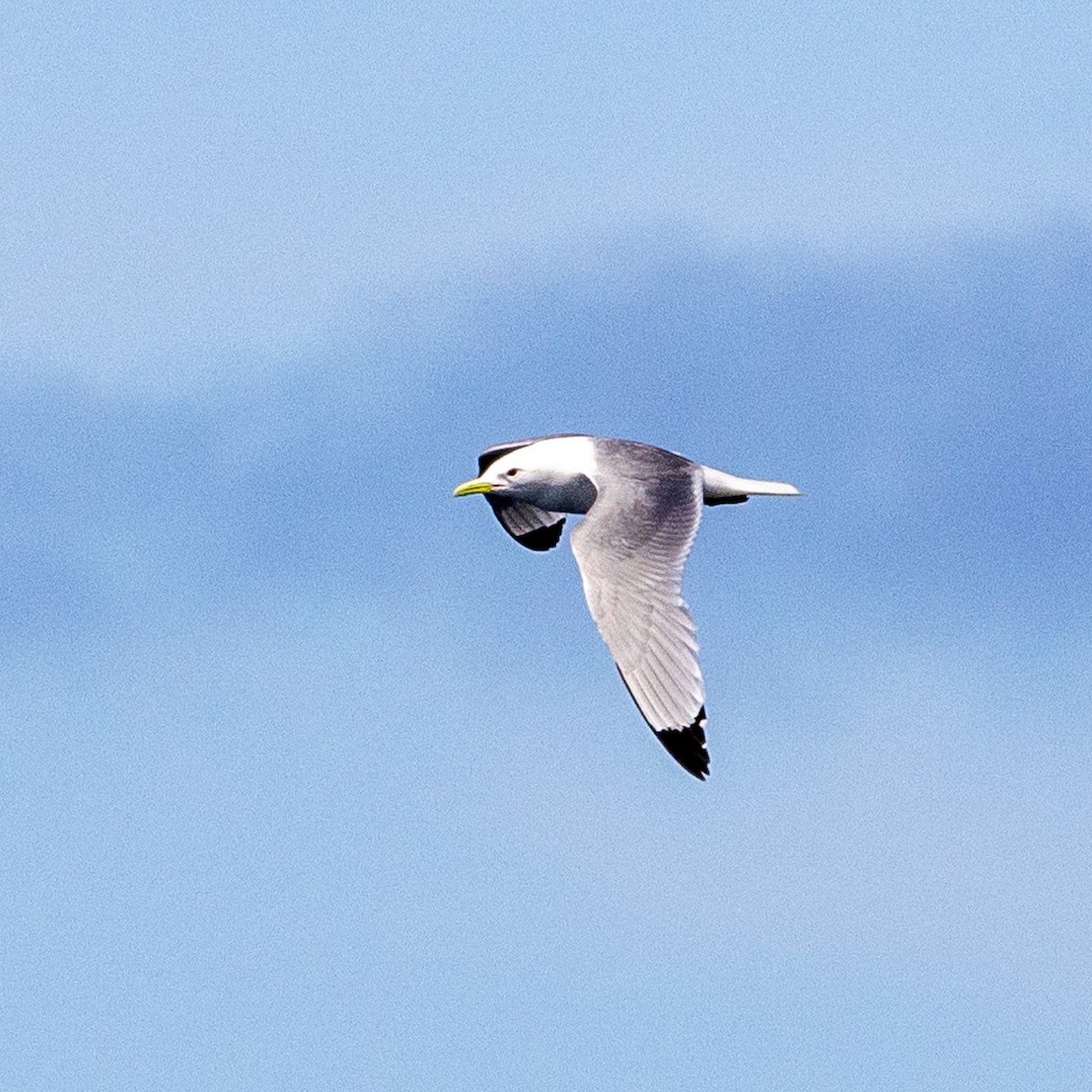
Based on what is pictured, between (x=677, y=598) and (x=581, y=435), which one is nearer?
(x=677, y=598)

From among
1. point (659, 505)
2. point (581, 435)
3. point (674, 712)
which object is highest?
point (581, 435)

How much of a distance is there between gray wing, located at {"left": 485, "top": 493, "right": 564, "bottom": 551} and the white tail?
2838mm

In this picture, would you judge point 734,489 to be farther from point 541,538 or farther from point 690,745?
point 690,745

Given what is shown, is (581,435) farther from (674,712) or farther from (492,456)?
(674,712)

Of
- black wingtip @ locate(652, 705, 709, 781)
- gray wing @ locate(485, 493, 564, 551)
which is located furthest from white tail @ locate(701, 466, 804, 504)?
black wingtip @ locate(652, 705, 709, 781)

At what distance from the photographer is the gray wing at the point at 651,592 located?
20.1m

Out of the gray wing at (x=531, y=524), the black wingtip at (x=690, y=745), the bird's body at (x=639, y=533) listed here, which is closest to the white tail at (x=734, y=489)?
the bird's body at (x=639, y=533)

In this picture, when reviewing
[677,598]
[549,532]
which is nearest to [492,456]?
[549,532]

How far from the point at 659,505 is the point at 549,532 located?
4.66 m

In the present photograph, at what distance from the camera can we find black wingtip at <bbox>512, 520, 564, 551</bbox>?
26.8m

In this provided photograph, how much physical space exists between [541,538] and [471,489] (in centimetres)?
235

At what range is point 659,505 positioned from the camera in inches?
878

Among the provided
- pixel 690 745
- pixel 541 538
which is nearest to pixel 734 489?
pixel 541 538

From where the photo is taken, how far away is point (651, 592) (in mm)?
20859
